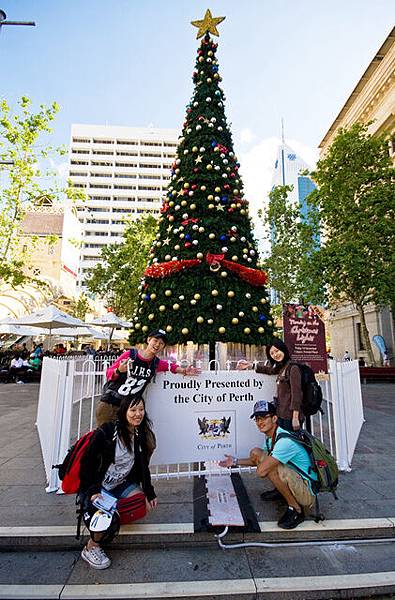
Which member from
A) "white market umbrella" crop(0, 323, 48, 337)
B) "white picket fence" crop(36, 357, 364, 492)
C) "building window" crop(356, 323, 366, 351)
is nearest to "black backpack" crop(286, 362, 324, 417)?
"white picket fence" crop(36, 357, 364, 492)

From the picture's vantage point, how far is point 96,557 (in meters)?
2.51

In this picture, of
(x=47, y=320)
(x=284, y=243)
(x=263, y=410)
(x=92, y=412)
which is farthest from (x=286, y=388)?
(x=284, y=243)

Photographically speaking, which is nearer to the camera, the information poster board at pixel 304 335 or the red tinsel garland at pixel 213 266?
the information poster board at pixel 304 335

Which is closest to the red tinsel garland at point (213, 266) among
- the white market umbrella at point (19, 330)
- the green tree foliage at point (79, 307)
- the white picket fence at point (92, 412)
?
the white picket fence at point (92, 412)

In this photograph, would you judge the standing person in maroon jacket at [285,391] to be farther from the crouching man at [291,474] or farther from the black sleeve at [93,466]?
the black sleeve at [93,466]

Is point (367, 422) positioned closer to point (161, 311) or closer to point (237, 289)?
point (237, 289)

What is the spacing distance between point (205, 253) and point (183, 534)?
535cm

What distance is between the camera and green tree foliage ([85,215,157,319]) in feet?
76.3

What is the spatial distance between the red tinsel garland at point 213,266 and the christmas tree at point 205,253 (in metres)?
0.02

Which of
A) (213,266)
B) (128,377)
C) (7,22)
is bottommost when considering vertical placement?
(128,377)

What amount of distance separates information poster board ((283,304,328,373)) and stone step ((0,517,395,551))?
2087mm

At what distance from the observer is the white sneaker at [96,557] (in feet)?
8.09

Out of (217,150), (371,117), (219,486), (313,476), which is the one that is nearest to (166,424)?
(219,486)

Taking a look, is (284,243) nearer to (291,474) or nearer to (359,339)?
(359,339)
